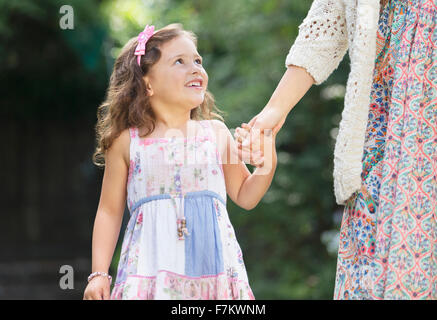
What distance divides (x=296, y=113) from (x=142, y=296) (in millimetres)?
3882

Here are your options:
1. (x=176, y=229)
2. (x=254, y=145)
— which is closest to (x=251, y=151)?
(x=254, y=145)

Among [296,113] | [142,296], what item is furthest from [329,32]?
[296,113]

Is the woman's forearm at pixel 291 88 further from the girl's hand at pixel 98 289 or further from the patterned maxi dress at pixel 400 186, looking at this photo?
the girl's hand at pixel 98 289

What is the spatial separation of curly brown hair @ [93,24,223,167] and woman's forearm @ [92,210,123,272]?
0.22 meters

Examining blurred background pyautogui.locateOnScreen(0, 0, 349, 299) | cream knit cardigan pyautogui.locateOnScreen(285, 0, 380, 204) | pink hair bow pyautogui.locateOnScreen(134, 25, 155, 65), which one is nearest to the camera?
cream knit cardigan pyautogui.locateOnScreen(285, 0, 380, 204)

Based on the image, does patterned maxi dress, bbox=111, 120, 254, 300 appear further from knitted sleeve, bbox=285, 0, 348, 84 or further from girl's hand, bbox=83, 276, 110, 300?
knitted sleeve, bbox=285, 0, 348, 84

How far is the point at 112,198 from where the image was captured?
88.5 inches

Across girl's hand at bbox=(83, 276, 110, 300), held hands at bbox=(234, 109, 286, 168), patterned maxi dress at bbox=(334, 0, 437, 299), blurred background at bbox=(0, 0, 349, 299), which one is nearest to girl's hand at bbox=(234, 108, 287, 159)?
held hands at bbox=(234, 109, 286, 168)

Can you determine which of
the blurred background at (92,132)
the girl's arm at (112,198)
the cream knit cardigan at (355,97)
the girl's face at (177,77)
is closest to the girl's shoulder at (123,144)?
the girl's arm at (112,198)

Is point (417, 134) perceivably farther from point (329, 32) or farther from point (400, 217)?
point (329, 32)

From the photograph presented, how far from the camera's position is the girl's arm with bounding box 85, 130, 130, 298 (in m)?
2.22

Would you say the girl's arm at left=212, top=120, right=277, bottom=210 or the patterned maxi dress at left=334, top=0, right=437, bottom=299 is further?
the girl's arm at left=212, top=120, right=277, bottom=210

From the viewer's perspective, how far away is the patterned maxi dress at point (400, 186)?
1.85 m

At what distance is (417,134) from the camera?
191 centimetres
